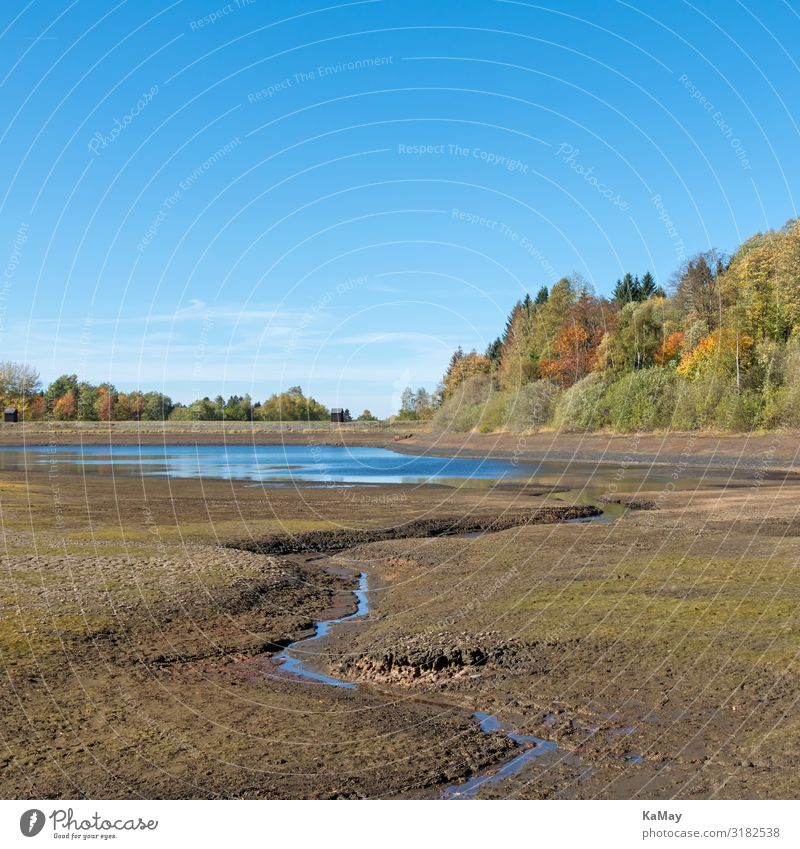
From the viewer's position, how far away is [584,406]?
13050cm

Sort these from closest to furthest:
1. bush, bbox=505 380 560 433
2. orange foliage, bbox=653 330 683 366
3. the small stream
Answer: the small stream → orange foliage, bbox=653 330 683 366 → bush, bbox=505 380 560 433

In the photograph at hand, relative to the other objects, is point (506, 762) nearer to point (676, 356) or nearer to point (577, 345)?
point (676, 356)

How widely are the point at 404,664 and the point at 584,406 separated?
114 meters

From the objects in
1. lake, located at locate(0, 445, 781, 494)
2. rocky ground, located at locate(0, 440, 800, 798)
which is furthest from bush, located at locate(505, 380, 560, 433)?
rocky ground, located at locate(0, 440, 800, 798)

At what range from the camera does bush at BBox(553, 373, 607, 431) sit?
5089 inches

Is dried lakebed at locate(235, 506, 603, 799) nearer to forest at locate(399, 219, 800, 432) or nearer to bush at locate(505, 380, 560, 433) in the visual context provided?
forest at locate(399, 219, 800, 432)

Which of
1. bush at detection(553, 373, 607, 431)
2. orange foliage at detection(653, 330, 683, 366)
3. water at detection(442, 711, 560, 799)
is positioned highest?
orange foliage at detection(653, 330, 683, 366)

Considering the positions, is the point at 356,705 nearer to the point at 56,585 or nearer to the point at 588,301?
the point at 56,585

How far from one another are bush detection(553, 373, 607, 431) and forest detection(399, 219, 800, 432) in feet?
0.46

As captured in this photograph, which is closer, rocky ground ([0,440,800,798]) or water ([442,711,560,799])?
water ([442,711,560,799])

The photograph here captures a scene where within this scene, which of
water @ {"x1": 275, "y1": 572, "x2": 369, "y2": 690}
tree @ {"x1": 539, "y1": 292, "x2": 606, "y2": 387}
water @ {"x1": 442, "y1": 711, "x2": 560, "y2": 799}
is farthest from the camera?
tree @ {"x1": 539, "y1": 292, "x2": 606, "y2": 387}

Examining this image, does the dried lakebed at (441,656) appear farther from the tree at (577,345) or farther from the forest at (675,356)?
the tree at (577,345)

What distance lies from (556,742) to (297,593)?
49.1 feet

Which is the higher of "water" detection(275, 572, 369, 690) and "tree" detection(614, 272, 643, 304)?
"tree" detection(614, 272, 643, 304)
